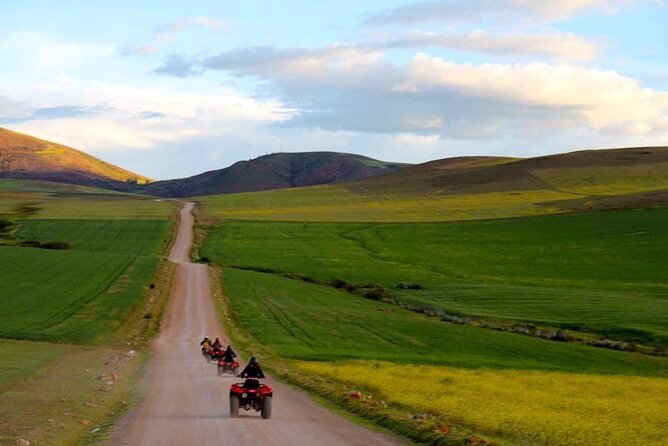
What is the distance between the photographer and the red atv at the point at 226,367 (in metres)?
32.5

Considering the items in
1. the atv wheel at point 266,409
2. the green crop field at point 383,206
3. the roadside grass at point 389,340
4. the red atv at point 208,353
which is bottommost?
the roadside grass at point 389,340

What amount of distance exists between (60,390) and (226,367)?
670 centimetres

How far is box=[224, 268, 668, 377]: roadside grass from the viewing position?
41094mm

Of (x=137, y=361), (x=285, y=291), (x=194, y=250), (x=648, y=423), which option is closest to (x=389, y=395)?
(x=648, y=423)

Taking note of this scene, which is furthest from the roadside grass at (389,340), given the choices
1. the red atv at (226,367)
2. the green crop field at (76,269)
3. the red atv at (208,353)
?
the green crop field at (76,269)

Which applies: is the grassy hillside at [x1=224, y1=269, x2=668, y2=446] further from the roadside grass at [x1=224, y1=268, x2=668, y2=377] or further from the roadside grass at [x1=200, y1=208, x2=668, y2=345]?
the roadside grass at [x1=200, y1=208, x2=668, y2=345]

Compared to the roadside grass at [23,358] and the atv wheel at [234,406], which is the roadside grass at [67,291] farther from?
the atv wheel at [234,406]

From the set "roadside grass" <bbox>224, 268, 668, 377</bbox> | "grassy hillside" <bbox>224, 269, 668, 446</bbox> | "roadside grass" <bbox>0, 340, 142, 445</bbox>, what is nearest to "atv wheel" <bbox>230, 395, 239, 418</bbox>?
"roadside grass" <bbox>0, 340, 142, 445</bbox>

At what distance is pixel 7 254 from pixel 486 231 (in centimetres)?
5829

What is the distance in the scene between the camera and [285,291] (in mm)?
71312

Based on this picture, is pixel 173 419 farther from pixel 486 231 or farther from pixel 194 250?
pixel 486 231

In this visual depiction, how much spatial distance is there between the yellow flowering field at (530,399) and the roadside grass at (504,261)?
18.4 m

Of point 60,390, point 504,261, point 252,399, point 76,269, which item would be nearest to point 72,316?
point 76,269

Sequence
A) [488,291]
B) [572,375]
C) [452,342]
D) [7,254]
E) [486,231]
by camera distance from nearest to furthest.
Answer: [572,375]
[452,342]
[488,291]
[7,254]
[486,231]
